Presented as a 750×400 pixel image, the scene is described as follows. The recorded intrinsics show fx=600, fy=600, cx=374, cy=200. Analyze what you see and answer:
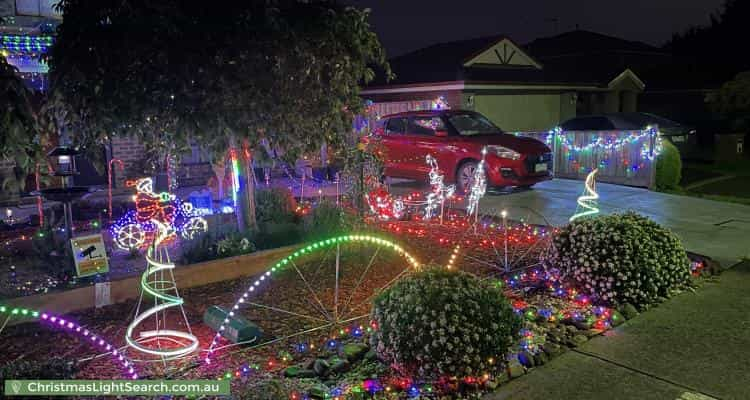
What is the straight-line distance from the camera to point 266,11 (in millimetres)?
5562

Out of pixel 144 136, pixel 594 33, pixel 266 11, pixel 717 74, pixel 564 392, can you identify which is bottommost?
pixel 564 392

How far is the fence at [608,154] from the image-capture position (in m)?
12.3

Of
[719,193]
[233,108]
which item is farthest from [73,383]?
[719,193]

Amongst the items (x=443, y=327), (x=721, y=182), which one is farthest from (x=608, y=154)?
(x=443, y=327)

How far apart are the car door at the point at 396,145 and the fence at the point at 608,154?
109 inches

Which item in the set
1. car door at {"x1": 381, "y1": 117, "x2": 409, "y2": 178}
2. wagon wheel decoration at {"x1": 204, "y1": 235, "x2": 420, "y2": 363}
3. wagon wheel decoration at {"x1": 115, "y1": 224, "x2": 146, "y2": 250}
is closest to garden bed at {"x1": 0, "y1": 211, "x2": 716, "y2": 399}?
wagon wheel decoration at {"x1": 204, "y1": 235, "x2": 420, "y2": 363}

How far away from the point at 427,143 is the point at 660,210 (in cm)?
442

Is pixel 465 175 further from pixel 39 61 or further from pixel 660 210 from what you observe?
pixel 39 61

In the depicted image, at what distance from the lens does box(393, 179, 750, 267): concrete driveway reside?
7.56 meters

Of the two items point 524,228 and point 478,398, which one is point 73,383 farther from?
point 524,228

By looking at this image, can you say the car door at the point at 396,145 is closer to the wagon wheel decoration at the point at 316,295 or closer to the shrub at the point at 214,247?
the wagon wheel decoration at the point at 316,295

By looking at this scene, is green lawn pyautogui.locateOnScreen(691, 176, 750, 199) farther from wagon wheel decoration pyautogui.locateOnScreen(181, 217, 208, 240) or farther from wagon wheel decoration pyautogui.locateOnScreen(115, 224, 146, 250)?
wagon wheel decoration pyautogui.locateOnScreen(115, 224, 146, 250)

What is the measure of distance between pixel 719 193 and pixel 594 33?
2090 centimetres

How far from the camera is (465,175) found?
37.5ft
